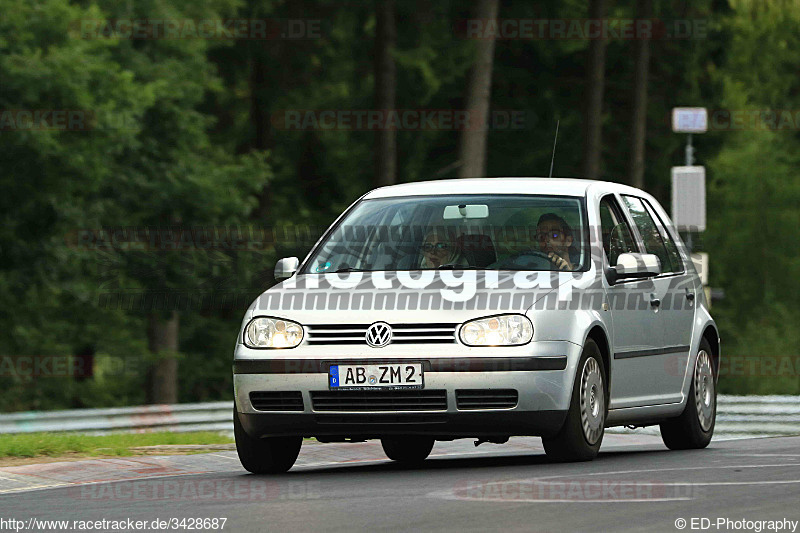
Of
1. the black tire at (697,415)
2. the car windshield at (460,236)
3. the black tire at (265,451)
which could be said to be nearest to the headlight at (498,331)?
the car windshield at (460,236)

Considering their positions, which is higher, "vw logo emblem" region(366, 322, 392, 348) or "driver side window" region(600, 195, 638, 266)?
"driver side window" region(600, 195, 638, 266)

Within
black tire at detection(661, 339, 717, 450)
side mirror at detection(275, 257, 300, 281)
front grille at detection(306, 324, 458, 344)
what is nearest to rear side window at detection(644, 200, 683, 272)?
black tire at detection(661, 339, 717, 450)

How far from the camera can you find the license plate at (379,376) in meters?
10.5

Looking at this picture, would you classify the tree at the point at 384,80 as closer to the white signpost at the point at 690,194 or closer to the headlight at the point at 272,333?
the white signpost at the point at 690,194

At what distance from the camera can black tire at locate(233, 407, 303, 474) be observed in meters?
11.2

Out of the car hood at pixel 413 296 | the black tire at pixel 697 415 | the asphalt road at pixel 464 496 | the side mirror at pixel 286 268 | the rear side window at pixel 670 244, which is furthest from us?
the rear side window at pixel 670 244

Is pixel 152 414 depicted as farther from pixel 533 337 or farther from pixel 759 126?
pixel 759 126

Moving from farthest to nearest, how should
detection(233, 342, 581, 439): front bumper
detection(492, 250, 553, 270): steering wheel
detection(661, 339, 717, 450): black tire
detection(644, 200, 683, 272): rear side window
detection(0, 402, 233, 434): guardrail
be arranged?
1. detection(0, 402, 233, 434): guardrail
2. detection(644, 200, 683, 272): rear side window
3. detection(661, 339, 717, 450): black tire
4. detection(492, 250, 553, 270): steering wheel
5. detection(233, 342, 581, 439): front bumper

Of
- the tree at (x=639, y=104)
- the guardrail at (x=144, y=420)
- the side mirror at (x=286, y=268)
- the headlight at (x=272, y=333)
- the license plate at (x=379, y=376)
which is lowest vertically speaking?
the guardrail at (x=144, y=420)

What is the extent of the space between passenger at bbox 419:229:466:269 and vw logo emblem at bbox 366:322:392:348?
1.06 metres

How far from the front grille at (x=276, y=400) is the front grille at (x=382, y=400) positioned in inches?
4.7

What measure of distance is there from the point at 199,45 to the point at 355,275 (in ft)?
88.6

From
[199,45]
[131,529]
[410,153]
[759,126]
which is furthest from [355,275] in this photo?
[759,126]

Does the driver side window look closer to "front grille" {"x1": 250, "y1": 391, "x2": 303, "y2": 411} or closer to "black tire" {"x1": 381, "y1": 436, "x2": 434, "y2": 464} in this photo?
"black tire" {"x1": 381, "y1": 436, "x2": 434, "y2": 464}
